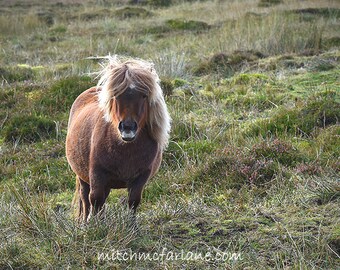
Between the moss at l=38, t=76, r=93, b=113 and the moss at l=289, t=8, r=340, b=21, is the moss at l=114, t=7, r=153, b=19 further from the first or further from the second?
the moss at l=38, t=76, r=93, b=113

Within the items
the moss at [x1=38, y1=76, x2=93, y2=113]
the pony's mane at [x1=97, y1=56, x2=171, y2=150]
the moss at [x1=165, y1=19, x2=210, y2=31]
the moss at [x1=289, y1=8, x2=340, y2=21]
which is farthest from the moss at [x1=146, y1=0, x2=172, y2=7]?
the pony's mane at [x1=97, y1=56, x2=171, y2=150]

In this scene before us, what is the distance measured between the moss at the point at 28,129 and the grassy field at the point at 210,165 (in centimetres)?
2

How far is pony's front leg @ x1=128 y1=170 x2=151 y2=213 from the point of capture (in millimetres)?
4480

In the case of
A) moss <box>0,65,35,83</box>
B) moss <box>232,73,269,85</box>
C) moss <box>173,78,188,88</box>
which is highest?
moss <box>232,73,269,85</box>

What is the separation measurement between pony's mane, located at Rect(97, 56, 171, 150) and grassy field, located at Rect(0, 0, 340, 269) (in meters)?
0.72

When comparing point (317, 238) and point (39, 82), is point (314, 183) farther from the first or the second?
point (39, 82)

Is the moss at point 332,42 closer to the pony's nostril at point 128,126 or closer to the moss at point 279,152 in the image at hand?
the moss at point 279,152

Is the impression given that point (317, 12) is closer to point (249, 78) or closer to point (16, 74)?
point (249, 78)

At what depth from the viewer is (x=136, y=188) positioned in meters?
4.47

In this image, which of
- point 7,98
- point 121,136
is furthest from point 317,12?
point 121,136

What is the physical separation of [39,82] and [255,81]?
165 inches

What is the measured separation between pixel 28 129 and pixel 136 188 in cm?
434

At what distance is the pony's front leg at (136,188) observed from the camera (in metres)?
4.48

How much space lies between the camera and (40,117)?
340 inches
